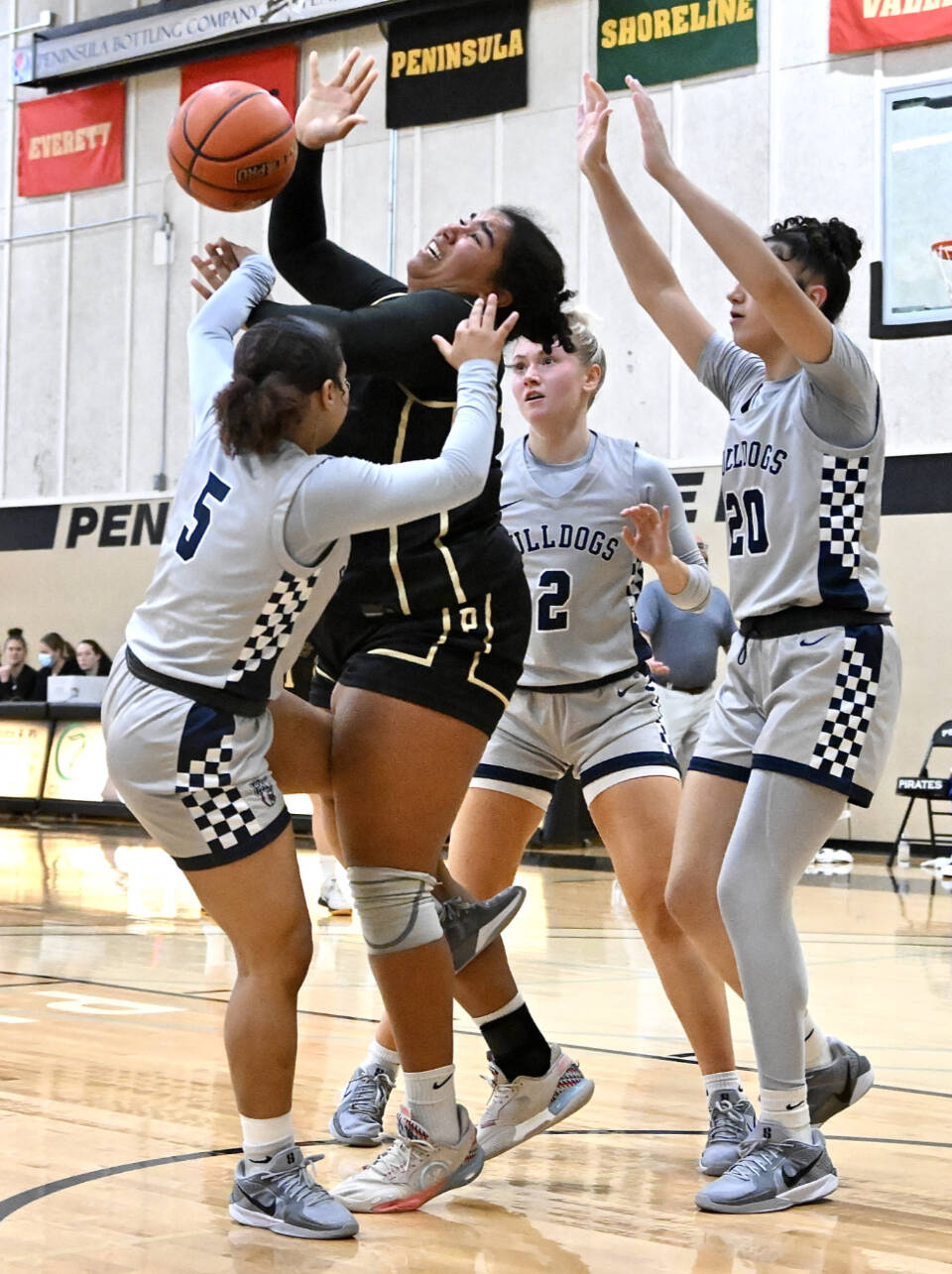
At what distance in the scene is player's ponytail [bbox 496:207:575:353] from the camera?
3.31m

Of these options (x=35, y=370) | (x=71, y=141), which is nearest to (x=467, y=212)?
(x=71, y=141)

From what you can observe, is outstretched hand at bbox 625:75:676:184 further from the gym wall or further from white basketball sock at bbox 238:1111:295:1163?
the gym wall

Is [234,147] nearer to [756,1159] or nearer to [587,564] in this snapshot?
[587,564]

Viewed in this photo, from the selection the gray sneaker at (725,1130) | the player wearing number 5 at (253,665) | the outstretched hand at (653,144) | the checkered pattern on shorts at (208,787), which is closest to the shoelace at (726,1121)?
the gray sneaker at (725,1130)

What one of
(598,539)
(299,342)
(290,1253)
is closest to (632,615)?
(598,539)

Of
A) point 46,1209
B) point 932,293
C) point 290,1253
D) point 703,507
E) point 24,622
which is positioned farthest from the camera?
point 24,622

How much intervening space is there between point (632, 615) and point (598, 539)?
26cm

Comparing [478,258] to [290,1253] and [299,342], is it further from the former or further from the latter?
[290,1253]

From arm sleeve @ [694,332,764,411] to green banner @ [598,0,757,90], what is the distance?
1166cm

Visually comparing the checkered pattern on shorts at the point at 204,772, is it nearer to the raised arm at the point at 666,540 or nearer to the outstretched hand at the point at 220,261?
the outstretched hand at the point at 220,261

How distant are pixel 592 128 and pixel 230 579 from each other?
1454mm

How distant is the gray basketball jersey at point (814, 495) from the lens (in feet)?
10.6

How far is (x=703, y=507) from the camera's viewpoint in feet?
47.4

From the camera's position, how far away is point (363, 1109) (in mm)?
3645
